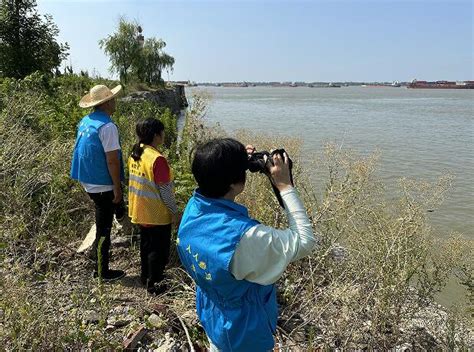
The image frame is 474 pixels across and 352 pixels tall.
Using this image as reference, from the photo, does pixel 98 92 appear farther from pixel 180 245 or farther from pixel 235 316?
pixel 235 316

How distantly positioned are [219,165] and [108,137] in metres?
2.12

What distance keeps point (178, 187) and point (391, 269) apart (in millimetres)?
2166

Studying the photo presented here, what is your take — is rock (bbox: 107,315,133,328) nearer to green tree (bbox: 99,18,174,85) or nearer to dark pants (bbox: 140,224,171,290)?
dark pants (bbox: 140,224,171,290)

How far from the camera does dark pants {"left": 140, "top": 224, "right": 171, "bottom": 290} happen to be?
3.47m

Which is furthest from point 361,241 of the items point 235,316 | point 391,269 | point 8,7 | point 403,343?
point 8,7

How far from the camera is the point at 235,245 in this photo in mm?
1565

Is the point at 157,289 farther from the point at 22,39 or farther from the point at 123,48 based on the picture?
the point at 123,48

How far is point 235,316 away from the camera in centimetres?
171

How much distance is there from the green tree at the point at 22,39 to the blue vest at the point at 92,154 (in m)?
10.9

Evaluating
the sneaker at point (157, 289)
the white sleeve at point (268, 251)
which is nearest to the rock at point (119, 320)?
the sneaker at point (157, 289)

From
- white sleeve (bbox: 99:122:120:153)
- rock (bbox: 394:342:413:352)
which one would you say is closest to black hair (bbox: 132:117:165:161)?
white sleeve (bbox: 99:122:120:153)

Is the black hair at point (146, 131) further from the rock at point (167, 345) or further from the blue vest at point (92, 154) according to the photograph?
the rock at point (167, 345)

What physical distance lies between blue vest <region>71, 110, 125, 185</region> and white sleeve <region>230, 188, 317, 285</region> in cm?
232

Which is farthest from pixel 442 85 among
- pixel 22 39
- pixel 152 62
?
pixel 22 39
